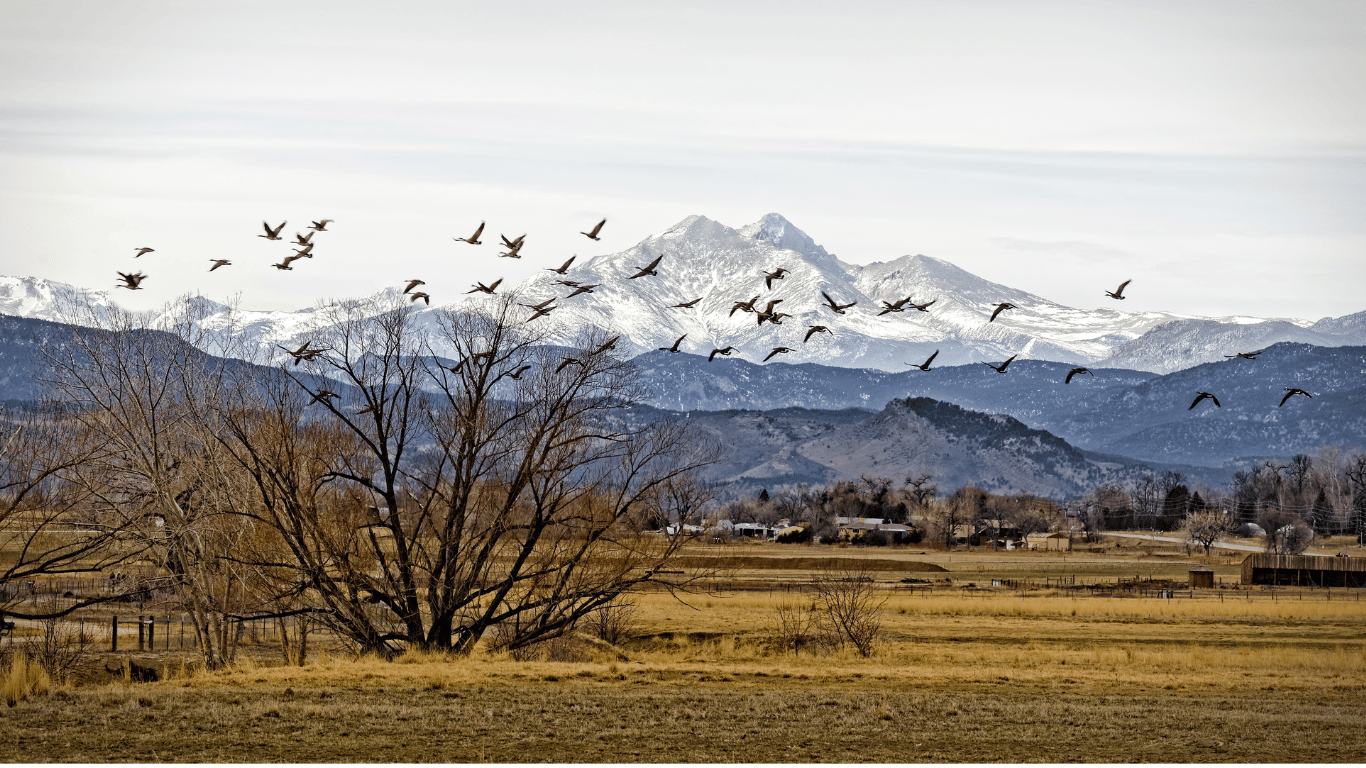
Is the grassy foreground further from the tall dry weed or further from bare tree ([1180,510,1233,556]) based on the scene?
bare tree ([1180,510,1233,556])

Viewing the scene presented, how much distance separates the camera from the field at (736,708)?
20.8 metres

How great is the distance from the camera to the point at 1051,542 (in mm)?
157750

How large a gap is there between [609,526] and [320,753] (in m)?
12.5

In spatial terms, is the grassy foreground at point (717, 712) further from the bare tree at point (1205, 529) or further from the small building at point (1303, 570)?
the bare tree at point (1205, 529)

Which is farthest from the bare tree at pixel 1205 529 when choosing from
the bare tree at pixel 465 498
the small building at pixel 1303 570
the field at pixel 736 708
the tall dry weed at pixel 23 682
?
the tall dry weed at pixel 23 682

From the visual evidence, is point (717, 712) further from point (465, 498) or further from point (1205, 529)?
point (1205, 529)

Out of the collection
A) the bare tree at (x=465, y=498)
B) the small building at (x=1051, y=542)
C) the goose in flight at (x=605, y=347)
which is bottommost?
the small building at (x=1051, y=542)

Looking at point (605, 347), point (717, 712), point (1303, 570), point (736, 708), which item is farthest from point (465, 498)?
point (1303, 570)

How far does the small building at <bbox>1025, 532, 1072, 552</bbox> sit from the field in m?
109

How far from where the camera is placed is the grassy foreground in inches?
816

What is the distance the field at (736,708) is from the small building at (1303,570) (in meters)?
49.4

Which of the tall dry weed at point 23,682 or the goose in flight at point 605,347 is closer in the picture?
the tall dry weed at point 23,682

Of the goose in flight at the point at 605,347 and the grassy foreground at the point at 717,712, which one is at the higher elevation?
the goose in flight at the point at 605,347

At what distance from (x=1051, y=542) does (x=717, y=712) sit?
140987 mm
